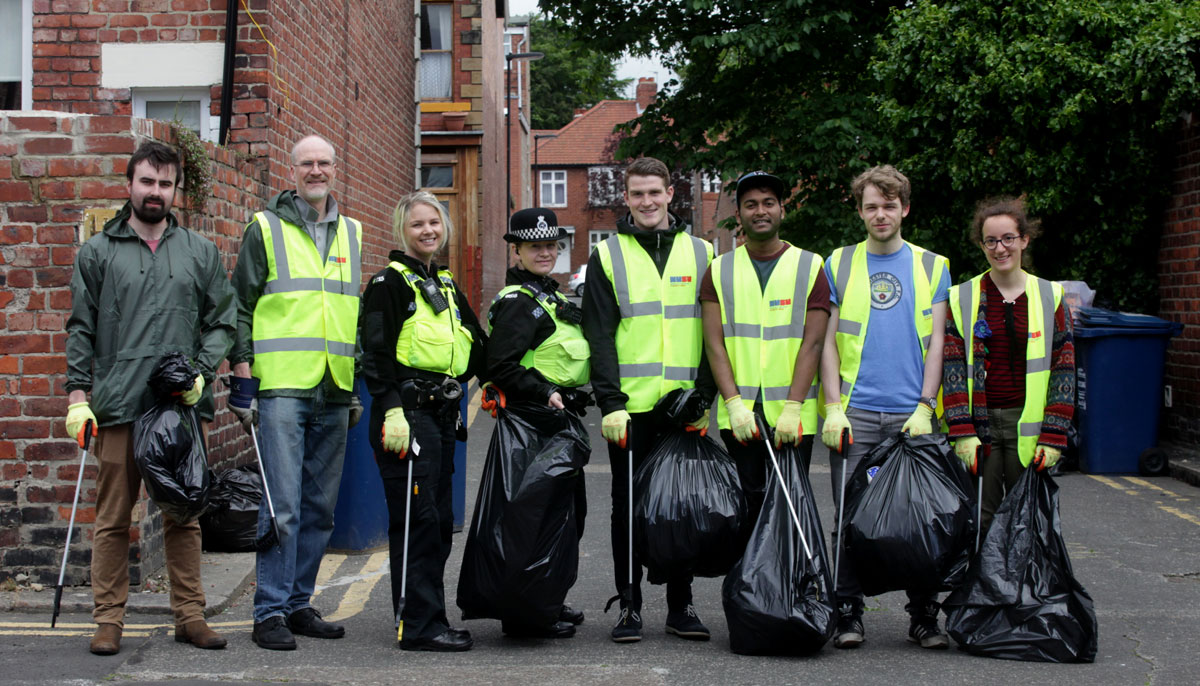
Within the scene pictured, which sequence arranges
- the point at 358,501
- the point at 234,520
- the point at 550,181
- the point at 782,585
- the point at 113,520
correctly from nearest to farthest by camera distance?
the point at 782,585 < the point at 113,520 < the point at 234,520 < the point at 358,501 < the point at 550,181

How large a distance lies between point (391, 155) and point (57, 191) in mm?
7308

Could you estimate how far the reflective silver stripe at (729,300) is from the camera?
450 centimetres

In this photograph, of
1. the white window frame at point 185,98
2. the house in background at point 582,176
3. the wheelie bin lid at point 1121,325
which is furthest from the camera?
the house in background at point 582,176

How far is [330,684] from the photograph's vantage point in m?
4.09

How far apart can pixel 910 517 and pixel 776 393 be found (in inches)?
26.6

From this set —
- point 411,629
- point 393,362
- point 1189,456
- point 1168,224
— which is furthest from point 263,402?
point 1168,224

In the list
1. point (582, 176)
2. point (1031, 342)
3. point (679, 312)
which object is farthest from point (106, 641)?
point (582, 176)

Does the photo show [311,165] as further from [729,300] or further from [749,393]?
[749,393]

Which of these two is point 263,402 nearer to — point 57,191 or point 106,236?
point 106,236

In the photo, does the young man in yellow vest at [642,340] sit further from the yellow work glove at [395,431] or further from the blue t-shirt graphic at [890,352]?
the yellow work glove at [395,431]

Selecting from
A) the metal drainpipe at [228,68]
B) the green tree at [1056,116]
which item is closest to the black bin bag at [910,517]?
the metal drainpipe at [228,68]

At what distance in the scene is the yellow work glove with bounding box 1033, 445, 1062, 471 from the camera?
4.39 metres

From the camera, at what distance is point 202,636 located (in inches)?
177

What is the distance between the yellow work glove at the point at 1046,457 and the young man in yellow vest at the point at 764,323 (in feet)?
2.77
